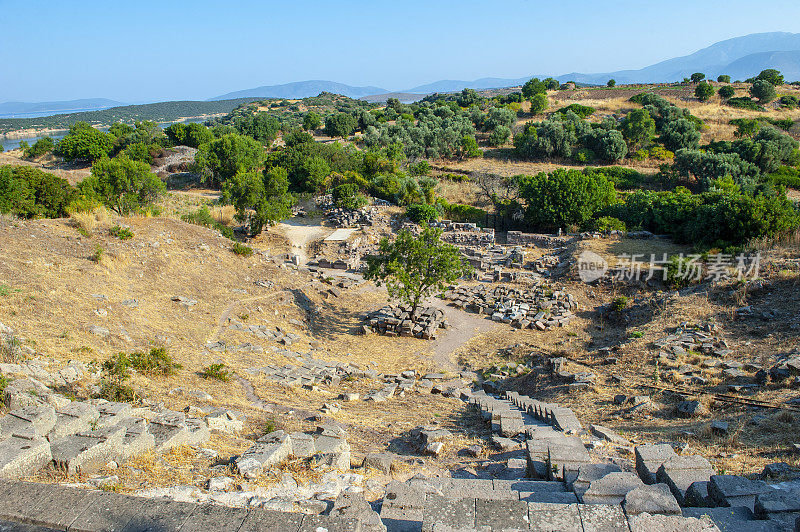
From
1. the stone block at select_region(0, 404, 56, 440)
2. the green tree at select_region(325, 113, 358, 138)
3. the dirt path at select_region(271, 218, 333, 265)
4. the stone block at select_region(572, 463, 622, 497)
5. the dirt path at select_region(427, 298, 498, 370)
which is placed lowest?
the dirt path at select_region(427, 298, 498, 370)

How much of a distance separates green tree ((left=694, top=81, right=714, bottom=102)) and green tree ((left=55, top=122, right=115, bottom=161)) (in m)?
74.0

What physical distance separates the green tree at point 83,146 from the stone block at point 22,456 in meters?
56.5

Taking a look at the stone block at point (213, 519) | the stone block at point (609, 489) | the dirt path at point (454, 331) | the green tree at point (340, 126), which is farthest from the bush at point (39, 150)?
the stone block at point (609, 489)

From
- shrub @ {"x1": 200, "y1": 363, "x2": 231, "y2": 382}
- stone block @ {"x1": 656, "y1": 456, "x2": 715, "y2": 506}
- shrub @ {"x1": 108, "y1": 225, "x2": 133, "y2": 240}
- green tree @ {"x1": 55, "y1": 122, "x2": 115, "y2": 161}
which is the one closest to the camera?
stone block @ {"x1": 656, "y1": 456, "x2": 715, "y2": 506}

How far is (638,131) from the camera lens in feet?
172

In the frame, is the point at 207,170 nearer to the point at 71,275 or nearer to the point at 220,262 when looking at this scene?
the point at 220,262

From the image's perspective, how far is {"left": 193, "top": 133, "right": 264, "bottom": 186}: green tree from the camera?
42.8m

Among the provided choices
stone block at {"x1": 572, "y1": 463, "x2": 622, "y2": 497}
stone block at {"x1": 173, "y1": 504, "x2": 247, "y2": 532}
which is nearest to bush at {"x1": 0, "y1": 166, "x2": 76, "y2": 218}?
stone block at {"x1": 173, "y1": 504, "x2": 247, "y2": 532}

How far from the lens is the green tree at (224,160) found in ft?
141

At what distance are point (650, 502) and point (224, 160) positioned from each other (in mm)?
44596

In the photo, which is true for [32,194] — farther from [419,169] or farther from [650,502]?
[419,169]

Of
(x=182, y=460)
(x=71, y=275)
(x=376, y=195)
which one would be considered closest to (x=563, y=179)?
(x=376, y=195)

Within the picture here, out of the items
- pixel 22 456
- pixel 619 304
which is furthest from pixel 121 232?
pixel 619 304

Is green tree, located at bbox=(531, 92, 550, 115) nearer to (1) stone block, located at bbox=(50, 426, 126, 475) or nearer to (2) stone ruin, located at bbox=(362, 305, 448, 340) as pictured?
(2) stone ruin, located at bbox=(362, 305, 448, 340)
